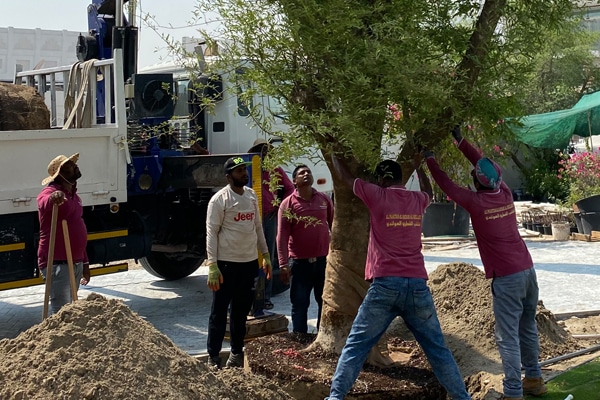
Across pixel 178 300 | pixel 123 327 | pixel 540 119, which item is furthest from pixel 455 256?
pixel 123 327

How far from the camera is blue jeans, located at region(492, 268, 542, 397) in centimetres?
557

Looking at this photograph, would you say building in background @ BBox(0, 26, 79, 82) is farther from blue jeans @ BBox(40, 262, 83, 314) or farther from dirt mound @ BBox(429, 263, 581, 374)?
dirt mound @ BBox(429, 263, 581, 374)

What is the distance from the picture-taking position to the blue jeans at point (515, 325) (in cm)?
557

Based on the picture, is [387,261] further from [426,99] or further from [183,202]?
[183,202]

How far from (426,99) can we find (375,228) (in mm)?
899

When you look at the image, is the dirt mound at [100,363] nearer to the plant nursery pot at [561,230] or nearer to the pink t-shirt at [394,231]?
the pink t-shirt at [394,231]

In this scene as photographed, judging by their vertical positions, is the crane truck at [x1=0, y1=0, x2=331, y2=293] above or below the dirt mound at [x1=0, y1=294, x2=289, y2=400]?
above

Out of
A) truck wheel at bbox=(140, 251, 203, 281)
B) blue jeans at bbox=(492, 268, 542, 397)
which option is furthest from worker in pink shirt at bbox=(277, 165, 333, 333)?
truck wheel at bbox=(140, 251, 203, 281)

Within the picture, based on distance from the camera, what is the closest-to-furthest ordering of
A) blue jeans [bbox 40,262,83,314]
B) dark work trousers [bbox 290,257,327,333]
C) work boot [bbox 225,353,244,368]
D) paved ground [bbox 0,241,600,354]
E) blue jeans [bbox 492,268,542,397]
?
blue jeans [bbox 492,268,542,397]
work boot [bbox 225,353,244,368]
blue jeans [bbox 40,262,83,314]
dark work trousers [bbox 290,257,327,333]
paved ground [bbox 0,241,600,354]

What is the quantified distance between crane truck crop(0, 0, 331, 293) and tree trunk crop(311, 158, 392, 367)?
1.66m

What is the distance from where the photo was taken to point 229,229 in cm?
670

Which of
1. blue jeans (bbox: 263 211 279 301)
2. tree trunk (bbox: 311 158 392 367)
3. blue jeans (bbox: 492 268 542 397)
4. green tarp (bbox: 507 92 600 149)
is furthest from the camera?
green tarp (bbox: 507 92 600 149)

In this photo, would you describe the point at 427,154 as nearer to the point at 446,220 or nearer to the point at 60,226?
the point at 60,226

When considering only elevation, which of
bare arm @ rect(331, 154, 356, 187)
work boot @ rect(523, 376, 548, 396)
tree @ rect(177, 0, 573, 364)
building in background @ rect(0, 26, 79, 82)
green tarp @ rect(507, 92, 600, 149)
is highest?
building in background @ rect(0, 26, 79, 82)
